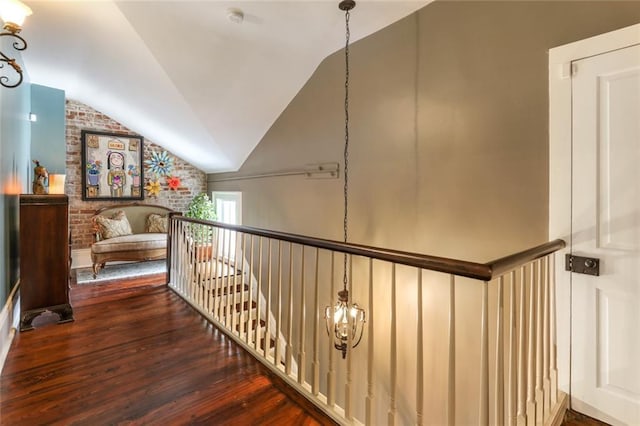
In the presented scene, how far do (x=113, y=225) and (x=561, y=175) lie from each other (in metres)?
5.83

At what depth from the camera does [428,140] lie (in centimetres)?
252

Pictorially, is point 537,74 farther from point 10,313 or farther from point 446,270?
point 10,313

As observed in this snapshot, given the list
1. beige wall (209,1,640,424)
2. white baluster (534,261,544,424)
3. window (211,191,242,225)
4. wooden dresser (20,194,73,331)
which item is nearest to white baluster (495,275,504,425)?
white baluster (534,261,544,424)

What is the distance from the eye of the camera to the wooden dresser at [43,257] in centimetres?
268

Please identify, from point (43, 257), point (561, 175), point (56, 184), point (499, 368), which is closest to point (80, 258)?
point (56, 184)

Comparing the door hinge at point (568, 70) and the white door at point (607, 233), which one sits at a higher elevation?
the door hinge at point (568, 70)

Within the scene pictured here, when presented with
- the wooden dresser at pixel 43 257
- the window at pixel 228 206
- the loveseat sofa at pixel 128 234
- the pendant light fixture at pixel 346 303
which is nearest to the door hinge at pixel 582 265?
the pendant light fixture at pixel 346 303

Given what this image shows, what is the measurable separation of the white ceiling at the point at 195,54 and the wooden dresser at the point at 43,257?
171cm

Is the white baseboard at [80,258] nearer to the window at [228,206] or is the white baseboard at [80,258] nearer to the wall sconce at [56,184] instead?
the window at [228,206]

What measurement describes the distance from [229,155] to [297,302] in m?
2.69

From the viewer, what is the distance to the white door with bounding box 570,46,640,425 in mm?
1596

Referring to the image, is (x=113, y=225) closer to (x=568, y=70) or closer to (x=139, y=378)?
(x=139, y=378)

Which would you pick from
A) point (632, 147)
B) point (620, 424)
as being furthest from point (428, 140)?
point (620, 424)

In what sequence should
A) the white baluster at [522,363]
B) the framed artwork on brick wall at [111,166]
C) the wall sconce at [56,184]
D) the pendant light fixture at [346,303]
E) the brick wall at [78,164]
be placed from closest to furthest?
1. the white baluster at [522,363]
2. the pendant light fixture at [346,303]
3. the wall sconce at [56,184]
4. the brick wall at [78,164]
5. the framed artwork on brick wall at [111,166]
